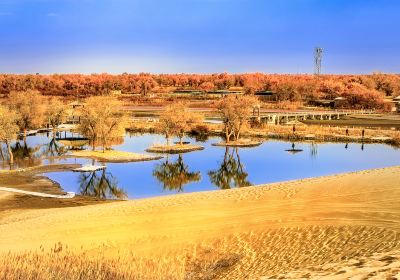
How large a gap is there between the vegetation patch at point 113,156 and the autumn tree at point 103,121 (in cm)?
196

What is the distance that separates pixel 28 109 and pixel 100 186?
147ft

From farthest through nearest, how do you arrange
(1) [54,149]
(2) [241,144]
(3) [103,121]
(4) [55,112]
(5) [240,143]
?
(4) [55,112] → (5) [240,143] → (2) [241,144] → (1) [54,149] → (3) [103,121]

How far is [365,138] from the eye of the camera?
256ft

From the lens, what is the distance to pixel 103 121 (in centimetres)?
6656

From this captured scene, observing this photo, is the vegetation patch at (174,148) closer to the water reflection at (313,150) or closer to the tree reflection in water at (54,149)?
the tree reflection in water at (54,149)

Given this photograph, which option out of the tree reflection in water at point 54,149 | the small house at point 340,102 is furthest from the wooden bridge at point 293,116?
the tree reflection in water at point 54,149

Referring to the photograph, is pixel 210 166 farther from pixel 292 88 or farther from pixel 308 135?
pixel 292 88

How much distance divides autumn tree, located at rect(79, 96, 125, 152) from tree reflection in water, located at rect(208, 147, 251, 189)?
14.4 metres

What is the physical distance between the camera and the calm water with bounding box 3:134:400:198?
45.4 metres

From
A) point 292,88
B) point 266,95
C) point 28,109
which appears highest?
point 292,88

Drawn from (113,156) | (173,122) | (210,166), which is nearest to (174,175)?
(210,166)

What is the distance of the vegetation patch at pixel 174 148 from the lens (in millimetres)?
67125

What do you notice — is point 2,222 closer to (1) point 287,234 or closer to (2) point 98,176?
(1) point 287,234

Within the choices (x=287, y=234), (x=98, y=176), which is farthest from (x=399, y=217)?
(x=98, y=176)
